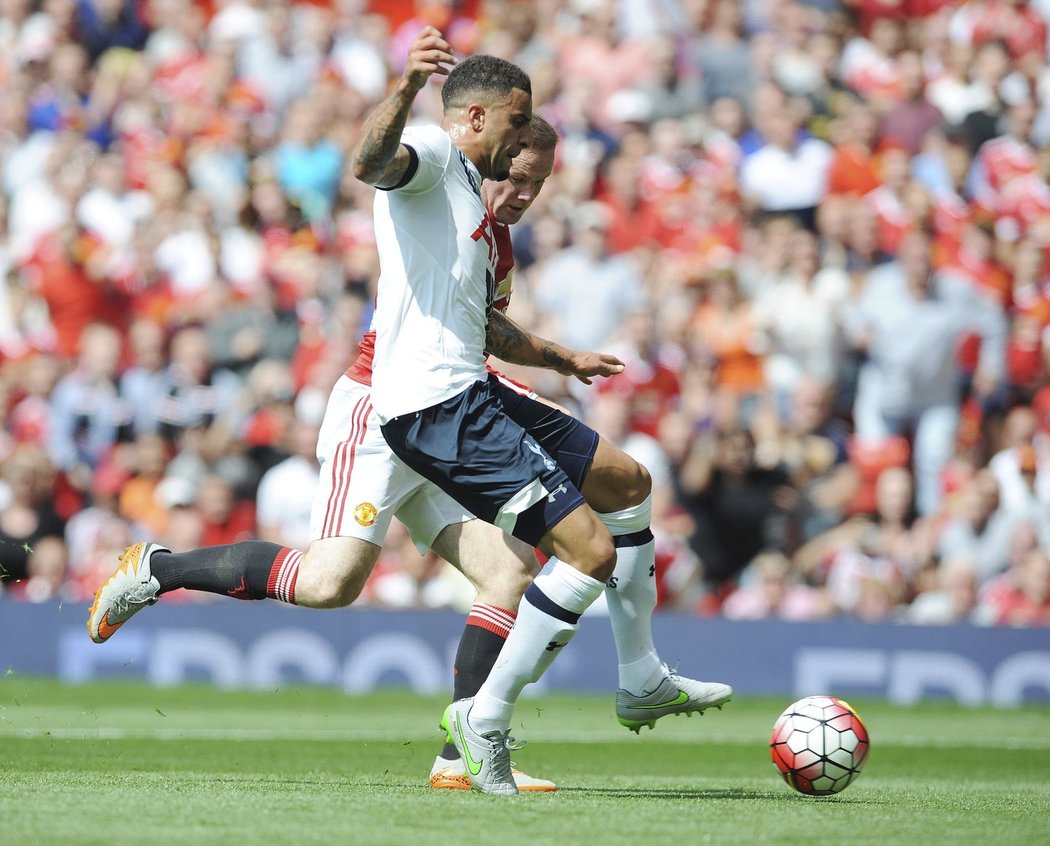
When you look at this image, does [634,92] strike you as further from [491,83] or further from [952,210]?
[491,83]

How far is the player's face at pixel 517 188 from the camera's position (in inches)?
285

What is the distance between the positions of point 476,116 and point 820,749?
2869mm

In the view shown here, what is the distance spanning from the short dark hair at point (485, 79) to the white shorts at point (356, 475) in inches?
52.0

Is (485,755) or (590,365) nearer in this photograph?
(485,755)

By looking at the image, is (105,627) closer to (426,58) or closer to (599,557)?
(599,557)

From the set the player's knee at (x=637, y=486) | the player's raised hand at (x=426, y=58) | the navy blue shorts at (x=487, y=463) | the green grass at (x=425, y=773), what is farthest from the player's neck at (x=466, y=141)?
the green grass at (x=425, y=773)

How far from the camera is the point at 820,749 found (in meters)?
6.73

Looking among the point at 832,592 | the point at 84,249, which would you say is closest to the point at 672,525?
the point at 832,592

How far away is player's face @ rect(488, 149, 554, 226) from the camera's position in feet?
23.8

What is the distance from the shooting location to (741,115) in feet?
54.9

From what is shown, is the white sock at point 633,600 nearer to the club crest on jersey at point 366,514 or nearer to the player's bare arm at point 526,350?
the player's bare arm at point 526,350

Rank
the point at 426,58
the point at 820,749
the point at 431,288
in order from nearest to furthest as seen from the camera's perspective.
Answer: the point at 426,58 < the point at 431,288 < the point at 820,749

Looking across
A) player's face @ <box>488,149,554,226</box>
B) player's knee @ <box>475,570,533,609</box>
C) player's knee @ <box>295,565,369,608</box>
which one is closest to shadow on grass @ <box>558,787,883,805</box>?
player's knee @ <box>475,570,533,609</box>

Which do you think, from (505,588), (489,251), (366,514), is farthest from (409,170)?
(505,588)
